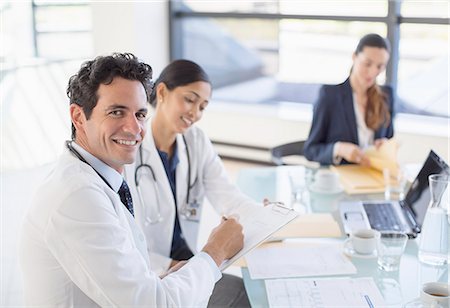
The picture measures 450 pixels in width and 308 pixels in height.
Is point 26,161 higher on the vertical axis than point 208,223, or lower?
higher

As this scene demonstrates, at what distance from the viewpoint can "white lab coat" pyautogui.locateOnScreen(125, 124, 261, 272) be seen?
196 centimetres

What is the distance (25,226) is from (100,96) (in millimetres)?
327

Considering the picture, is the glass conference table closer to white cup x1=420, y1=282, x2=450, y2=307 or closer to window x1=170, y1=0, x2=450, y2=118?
white cup x1=420, y1=282, x2=450, y2=307

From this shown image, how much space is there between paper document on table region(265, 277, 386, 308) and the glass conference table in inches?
1.0

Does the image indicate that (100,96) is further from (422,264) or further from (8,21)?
(8,21)

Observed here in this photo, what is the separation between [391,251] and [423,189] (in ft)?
1.44

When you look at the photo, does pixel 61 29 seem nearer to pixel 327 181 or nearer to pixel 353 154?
pixel 353 154

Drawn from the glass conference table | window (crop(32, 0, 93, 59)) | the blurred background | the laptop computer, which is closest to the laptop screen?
the laptop computer

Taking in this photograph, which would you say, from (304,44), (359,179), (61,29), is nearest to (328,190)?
(359,179)

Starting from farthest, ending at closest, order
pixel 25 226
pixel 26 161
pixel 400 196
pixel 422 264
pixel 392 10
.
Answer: pixel 392 10 → pixel 26 161 → pixel 400 196 → pixel 422 264 → pixel 25 226

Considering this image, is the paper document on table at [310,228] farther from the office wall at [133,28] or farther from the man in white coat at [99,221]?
the office wall at [133,28]

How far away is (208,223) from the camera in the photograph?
3582 millimetres

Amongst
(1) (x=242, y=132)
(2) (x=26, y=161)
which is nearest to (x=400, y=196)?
(2) (x=26, y=161)

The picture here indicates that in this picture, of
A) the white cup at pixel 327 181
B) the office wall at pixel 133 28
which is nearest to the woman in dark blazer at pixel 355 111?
the white cup at pixel 327 181
